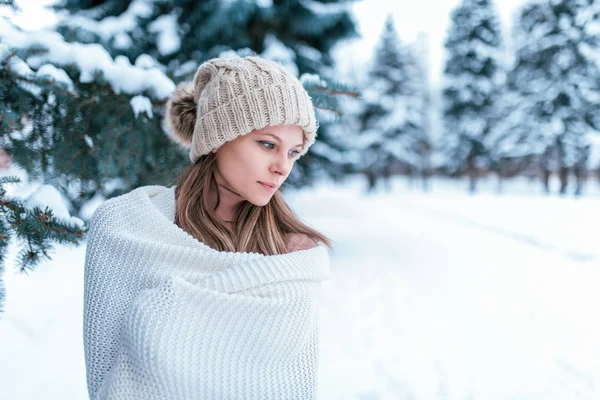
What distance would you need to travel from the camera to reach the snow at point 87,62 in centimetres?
192

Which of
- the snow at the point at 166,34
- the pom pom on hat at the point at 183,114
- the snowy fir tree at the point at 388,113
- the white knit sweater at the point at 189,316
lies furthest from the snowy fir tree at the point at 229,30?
the snowy fir tree at the point at 388,113

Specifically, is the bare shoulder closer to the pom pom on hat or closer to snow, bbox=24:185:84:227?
the pom pom on hat

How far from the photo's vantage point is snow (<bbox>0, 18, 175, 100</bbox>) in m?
1.92

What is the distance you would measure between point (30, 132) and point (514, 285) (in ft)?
15.5

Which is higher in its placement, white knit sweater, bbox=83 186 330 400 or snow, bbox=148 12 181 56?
snow, bbox=148 12 181 56

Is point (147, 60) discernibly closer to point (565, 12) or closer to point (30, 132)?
point (30, 132)

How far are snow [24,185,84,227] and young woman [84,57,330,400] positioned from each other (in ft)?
0.70

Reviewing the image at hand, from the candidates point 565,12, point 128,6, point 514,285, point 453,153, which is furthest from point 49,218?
point 453,153

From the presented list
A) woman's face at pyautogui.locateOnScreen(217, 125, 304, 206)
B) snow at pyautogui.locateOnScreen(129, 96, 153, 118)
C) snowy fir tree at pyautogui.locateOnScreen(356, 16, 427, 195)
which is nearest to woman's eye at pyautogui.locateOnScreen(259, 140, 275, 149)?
woman's face at pyautogui.locateOnScreen(217, 125, 304, 206)

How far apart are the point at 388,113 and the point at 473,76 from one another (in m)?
4.11

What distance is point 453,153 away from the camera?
21.3 meters

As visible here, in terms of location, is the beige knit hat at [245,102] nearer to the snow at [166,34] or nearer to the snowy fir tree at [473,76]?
the snow at [166,34]

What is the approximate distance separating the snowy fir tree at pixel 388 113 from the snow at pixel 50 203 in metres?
19.9

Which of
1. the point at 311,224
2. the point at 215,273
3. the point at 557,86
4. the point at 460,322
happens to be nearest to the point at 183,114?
the point at 215,273
